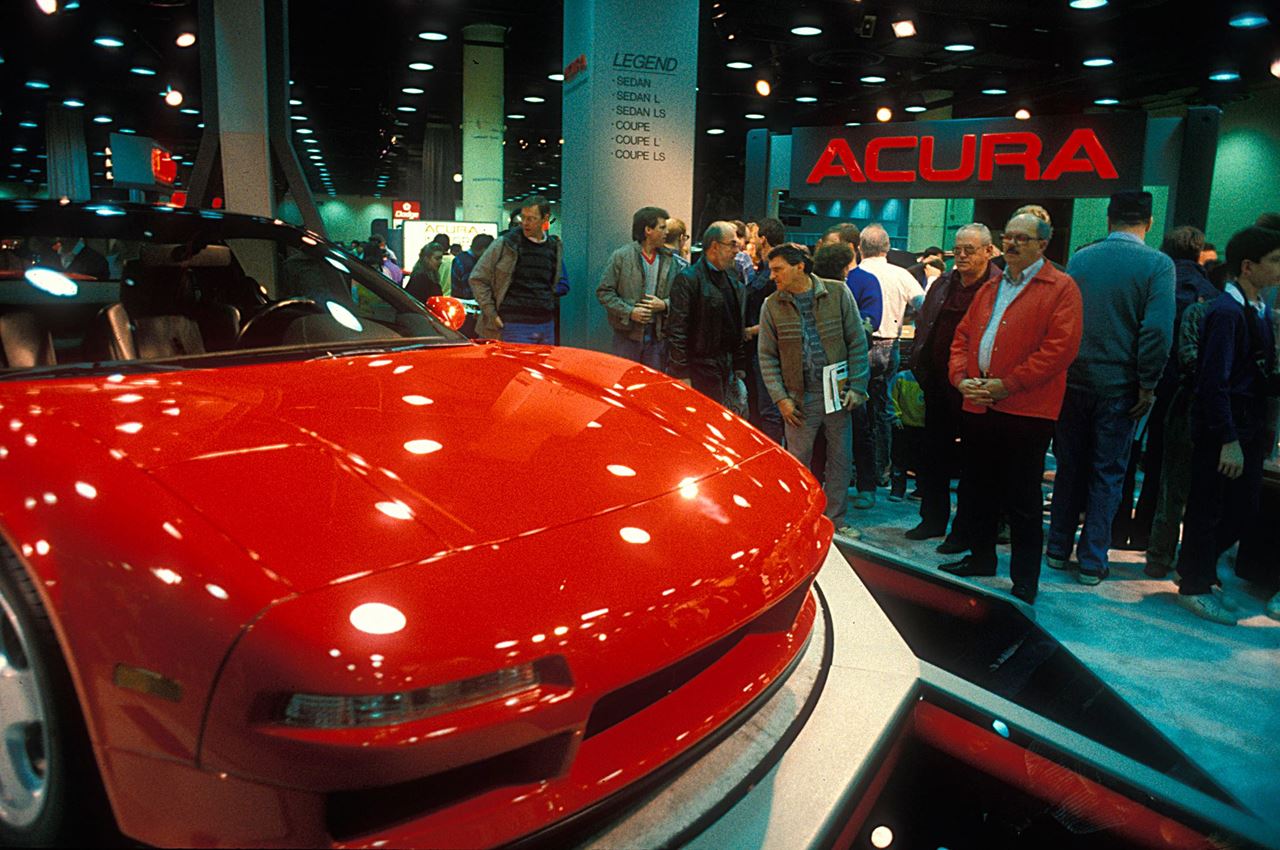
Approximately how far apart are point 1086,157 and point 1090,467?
7.99 m

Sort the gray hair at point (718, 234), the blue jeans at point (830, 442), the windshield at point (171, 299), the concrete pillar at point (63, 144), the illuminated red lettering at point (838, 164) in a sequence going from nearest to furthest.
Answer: the windshield at point (171, 299)
the blue jeans at point (830, 442)
the gray hair at point (718, 234)
the illuminated red lettering at point (838, 164)
the concrete pillar at point (63, 144)

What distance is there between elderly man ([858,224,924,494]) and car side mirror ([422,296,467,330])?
3389 mm

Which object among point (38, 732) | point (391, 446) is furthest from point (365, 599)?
point (38, 732)

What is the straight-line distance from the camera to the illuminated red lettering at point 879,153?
36.3ft

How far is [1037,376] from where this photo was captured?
11.2 feet

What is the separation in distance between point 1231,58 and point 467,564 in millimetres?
14029

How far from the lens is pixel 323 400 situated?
1.76 metres

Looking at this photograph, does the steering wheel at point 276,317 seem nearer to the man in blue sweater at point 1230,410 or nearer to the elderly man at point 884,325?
the man in blue sweater at point 1230,410

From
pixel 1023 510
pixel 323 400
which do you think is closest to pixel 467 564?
pixel 323 400

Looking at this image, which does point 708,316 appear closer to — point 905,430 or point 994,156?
point 905,430

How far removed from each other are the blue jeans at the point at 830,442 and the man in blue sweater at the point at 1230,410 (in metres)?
1.54

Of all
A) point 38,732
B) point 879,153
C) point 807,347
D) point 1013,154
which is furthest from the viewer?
point 879,153

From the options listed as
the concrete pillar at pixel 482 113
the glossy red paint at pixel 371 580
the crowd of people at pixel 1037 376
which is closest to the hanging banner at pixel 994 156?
the concrete pillar at pixel 482 113

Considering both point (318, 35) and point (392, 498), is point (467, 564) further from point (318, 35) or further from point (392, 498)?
point (318, 35)
